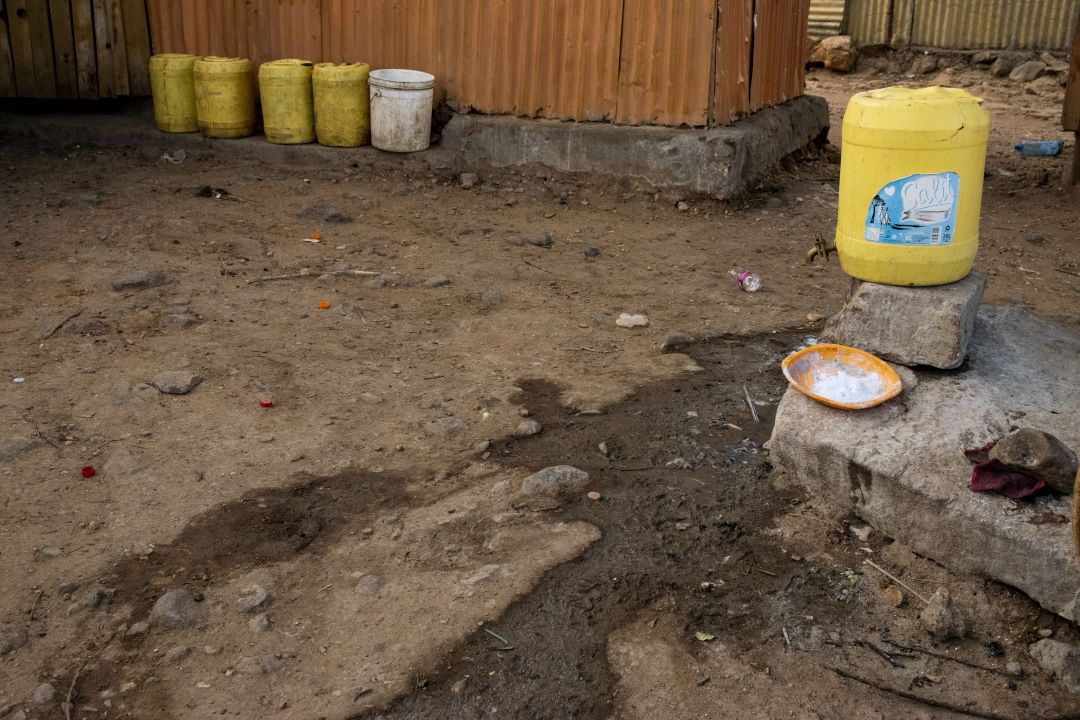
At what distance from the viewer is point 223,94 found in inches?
316

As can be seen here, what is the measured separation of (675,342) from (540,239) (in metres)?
1.82

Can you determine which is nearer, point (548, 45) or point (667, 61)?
point (667, 61)

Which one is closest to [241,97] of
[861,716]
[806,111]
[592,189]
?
[592,189]

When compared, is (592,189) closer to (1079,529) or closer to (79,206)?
(79,206)

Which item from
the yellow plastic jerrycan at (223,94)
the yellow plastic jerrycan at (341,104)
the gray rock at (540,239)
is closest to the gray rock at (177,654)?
the gray rock at (540,239)

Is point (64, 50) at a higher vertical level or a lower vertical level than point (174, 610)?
higher

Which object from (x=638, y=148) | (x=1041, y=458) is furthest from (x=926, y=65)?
(x=1041, y=458)

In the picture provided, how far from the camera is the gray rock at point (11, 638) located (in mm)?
2879

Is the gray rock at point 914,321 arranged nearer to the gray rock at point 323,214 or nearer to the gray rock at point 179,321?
the gray rock at point 179,321

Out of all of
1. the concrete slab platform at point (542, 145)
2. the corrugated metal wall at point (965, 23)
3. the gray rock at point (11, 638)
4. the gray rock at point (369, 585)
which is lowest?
the gray rock at point (11, 638)

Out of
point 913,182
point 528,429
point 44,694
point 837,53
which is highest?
point 913,182

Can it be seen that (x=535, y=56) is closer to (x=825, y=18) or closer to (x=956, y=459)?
(x=956, y=459)

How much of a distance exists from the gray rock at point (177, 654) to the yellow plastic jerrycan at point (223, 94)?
6020 mm

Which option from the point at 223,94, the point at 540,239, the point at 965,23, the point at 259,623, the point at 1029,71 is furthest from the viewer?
the point at 965,23
